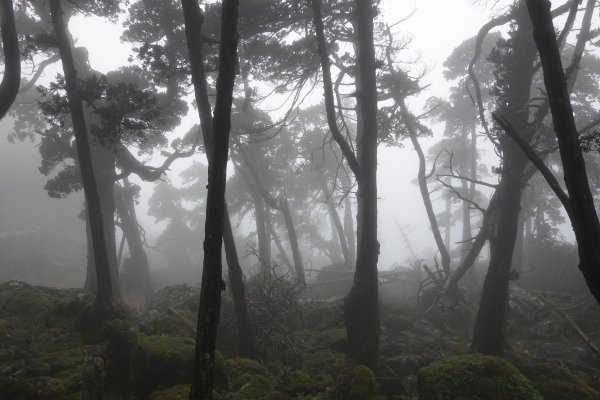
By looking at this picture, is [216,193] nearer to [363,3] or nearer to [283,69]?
[363,3]

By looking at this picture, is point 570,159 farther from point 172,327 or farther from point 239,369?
point 172,327

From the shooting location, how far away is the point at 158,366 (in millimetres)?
5930

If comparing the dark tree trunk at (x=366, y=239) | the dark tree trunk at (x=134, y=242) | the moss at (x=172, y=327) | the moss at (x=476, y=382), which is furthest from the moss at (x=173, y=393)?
the dark tree trunk at (x=134, y=242)

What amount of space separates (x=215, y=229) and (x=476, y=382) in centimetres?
372

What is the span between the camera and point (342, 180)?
95.0 ft

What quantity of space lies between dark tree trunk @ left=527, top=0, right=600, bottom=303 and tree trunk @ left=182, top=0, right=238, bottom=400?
3.62 meters

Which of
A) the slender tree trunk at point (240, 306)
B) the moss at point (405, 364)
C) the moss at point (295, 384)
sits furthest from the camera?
the slender tree trunk at point (240, 306)

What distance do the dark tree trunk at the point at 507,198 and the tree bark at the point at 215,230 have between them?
770cm

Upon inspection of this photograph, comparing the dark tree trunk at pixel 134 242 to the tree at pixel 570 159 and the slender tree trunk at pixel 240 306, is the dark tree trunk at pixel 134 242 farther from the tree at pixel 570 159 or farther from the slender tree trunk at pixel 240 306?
the tree at pixel 570 159

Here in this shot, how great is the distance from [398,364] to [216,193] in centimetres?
600

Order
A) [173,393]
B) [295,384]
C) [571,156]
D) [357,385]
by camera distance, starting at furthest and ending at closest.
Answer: [295,384]
[173,393]
[357,385]
[571,156]

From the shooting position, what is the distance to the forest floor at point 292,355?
4949 millimetres

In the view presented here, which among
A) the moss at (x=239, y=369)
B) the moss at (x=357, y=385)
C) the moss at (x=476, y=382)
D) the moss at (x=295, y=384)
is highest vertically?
the moss at (x=476, y=382)

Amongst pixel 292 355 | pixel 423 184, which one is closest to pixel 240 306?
pixel 292 355
